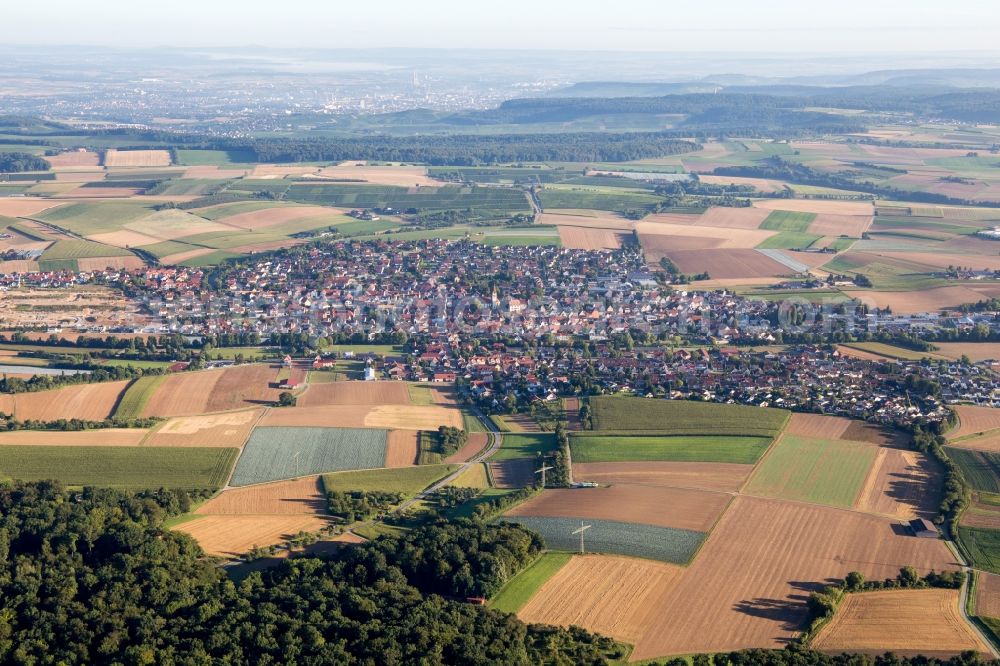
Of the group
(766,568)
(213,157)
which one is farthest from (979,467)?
(213,157)

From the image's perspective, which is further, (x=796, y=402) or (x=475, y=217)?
(x=475, y=217)

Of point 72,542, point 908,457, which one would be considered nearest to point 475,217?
point 908,457

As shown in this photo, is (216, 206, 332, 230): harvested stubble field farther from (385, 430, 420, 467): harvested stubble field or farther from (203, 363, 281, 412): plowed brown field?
(385, 430, 420, 467): harvested stubble field

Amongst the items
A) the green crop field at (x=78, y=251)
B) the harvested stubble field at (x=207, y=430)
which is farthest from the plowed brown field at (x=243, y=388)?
the green crop field at (x=78, y=251)

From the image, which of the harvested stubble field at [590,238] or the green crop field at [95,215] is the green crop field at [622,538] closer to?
the harvested stubble field at [590,238]

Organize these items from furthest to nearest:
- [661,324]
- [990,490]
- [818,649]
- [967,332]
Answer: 1. [661,324]
2. [967,332]
3. [990,490]
4. [818,649]

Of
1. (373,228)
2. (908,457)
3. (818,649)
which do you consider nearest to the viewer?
(818,649)

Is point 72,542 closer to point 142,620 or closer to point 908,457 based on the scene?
point 142,620

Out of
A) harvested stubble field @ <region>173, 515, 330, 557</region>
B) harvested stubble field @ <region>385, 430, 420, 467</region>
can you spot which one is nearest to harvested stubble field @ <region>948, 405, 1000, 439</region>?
harvested stubble field @ <region>385, 430, 420, 467</region>
